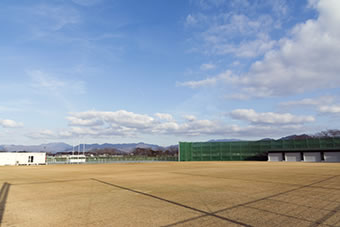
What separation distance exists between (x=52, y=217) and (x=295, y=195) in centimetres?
1106

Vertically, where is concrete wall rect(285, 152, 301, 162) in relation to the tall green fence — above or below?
below

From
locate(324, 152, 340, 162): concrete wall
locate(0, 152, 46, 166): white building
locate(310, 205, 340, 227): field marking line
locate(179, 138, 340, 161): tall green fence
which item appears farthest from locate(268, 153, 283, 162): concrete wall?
locate(0, 152, 46, 166): white building

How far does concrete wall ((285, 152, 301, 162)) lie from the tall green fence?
137 cm

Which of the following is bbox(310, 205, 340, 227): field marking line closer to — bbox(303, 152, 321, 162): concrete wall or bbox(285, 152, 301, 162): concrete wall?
bbox(303, 152, 321, 162): concrete wall

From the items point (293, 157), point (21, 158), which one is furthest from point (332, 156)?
point (21, 158)

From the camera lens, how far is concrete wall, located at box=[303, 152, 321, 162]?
61.1 meters

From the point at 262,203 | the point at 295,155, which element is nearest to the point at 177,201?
the point at 262,203

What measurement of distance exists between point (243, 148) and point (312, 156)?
19.3 metres

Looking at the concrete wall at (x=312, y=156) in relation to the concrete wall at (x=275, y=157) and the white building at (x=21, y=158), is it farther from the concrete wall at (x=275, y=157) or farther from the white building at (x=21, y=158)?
the white building at (x=21, y=158)

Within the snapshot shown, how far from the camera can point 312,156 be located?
61.9m

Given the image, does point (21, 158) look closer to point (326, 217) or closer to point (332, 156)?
point (326, 217)

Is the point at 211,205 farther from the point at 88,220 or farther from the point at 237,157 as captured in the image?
the point at 237,157

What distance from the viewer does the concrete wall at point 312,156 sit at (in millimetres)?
61125

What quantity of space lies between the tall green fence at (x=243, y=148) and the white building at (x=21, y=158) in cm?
4314
